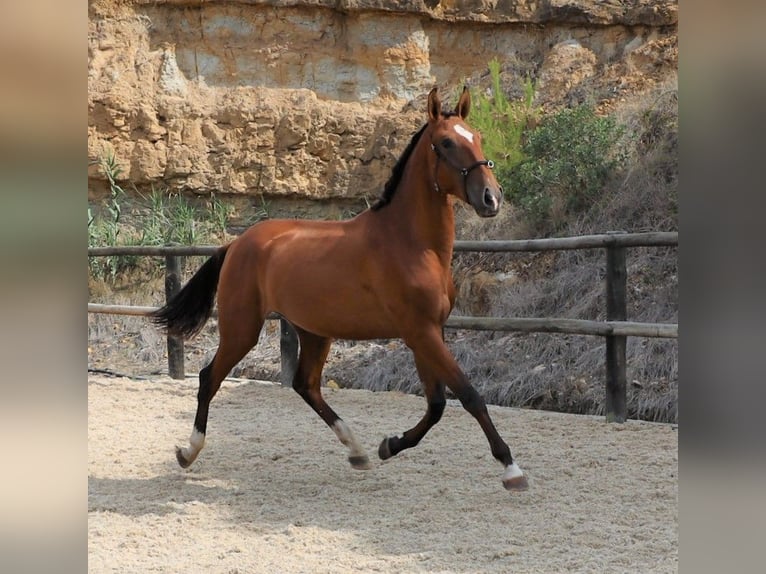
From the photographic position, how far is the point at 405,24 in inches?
647

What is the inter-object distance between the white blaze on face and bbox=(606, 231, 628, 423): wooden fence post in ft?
7.22

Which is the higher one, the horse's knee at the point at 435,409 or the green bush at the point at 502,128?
the green bush at the point at 502,128

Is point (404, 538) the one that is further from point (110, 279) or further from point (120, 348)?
point (110, 279)

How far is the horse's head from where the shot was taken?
14.0ft

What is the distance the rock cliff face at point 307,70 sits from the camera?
15039 mm

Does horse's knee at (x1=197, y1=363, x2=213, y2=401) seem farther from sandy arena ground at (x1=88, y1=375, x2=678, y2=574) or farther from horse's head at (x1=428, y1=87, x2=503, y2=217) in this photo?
horse's head at (x1=428, y1=87, x2=503, y2=217)

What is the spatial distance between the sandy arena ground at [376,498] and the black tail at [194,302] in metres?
0.77

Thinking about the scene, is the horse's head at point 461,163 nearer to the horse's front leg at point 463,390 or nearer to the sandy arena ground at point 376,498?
the horse's front leg at point 463,390

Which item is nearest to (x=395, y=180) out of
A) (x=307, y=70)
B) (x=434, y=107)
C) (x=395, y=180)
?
(x=395, y=180)

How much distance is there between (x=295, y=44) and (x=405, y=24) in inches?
76.5

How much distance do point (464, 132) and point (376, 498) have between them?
70.7 inches

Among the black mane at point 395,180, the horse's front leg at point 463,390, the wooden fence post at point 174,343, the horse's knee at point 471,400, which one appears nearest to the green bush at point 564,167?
the wooden fence post at point 174,343
